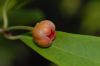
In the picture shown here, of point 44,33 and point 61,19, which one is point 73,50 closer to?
point 44,33

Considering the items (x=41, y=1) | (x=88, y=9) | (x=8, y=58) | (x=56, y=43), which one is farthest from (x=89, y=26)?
(x=56, y=43)

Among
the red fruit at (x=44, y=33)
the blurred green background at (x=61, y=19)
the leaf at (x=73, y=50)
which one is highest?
the red fruit at (x=44, y=33)

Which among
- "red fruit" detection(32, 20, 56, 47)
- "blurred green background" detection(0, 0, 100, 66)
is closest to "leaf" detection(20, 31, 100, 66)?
"red fruit" detection(32, 20, 56, 47)

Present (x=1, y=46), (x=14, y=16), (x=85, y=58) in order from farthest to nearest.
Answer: (x=1, y=46) < (x=14, y=16) < (x=85, y=58)

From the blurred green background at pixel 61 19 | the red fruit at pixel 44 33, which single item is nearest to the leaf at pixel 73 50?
the red fruit at pixel 44 33

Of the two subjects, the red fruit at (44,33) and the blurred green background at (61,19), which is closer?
the red fruit at (44,33)

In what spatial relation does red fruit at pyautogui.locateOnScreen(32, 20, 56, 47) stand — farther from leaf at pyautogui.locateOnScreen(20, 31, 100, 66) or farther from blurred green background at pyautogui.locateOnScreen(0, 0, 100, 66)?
blurred green background at pyautogui.locateOnScreen(0, 0, 100, 66)

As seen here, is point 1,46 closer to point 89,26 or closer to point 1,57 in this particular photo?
point 1,57

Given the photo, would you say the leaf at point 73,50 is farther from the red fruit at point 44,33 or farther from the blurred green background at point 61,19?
the blurred green background at point 61,19
